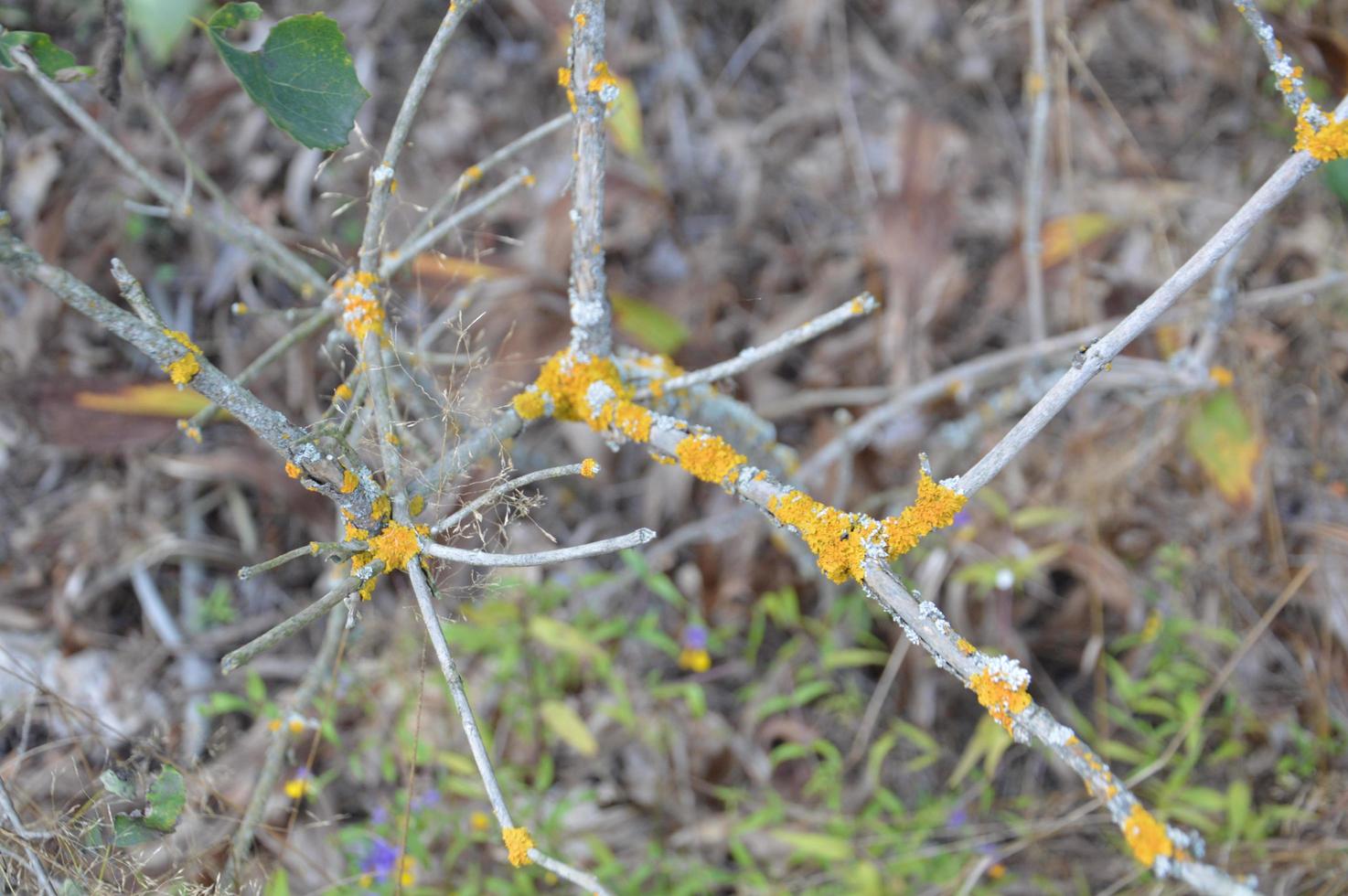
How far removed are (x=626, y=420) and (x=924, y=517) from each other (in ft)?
1.29

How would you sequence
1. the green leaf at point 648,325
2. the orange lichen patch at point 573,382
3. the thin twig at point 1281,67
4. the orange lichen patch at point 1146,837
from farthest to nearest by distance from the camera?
the green leaf at point 648,325 < the orange lichen patch at point 573,382 < the thin twig at point 1281,67 < the orange lichen patch at point 1146,837

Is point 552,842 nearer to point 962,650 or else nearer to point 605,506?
point 605,506

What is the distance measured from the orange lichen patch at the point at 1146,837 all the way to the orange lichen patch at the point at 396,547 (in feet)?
2.24

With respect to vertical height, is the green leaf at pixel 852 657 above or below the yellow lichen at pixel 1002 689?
below

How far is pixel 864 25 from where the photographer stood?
8.89 ft

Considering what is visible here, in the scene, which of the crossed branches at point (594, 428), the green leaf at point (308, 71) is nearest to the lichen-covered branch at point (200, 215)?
the crossed branches at point (594, 428)

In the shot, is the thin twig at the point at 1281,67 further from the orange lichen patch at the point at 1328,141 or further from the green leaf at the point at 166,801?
the green leaf at the point at 166,801

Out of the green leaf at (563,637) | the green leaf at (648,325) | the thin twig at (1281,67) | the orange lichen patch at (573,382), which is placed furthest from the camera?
the green leaf at (648,325)

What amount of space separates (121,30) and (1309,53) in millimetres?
2227

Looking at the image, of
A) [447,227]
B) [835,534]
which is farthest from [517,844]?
[447,227]

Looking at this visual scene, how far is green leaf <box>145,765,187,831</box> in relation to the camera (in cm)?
110

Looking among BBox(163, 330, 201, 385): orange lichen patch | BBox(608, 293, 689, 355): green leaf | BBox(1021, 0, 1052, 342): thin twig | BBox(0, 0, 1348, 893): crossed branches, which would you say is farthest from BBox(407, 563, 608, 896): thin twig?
BBox(1021, 0, 1052, 342): thin twig

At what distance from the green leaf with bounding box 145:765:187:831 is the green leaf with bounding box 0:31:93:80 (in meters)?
0.88

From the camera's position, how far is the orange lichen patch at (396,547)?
2.93 ft
